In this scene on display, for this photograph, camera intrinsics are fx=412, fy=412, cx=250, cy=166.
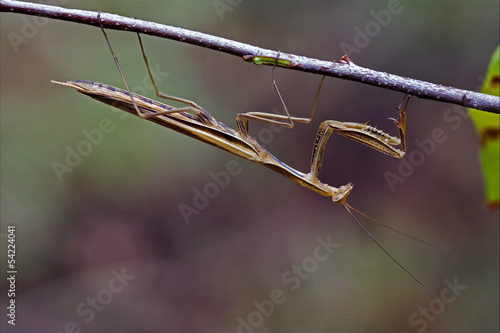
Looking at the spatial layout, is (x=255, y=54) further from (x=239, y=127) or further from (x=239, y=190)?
(x=239, y=190)

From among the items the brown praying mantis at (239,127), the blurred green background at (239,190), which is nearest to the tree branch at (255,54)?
the brown praying mantis at (239,127)

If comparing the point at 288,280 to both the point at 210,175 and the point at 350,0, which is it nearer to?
the point at 210,175

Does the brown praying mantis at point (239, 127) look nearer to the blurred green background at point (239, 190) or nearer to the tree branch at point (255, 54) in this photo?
the tree branch at point (255, 54)

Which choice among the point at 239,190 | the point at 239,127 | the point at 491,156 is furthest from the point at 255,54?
the point at 239,190

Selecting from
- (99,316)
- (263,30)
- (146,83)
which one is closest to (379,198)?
(263,30)

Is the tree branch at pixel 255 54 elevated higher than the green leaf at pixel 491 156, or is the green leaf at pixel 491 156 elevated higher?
the tree branch at pixel 255 54

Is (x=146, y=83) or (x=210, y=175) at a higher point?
(x=146, y=83)
